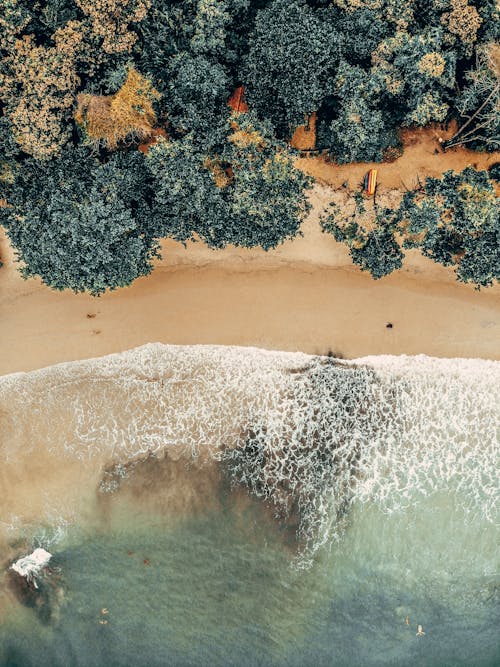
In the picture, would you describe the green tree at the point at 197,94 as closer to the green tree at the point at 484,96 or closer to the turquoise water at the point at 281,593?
the green tree at the point at 484,96

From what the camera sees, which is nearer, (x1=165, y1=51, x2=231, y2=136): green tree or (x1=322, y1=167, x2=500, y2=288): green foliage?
(x1=165, y1=51, x2=231, y2=136): green tree

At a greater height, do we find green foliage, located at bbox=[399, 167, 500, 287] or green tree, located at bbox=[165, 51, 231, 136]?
green tree, located at bbox=[165, 51, 231, 136]

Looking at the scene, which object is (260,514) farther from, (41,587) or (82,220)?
(82,220)

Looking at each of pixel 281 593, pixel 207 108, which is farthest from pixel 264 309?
pixel 281 593

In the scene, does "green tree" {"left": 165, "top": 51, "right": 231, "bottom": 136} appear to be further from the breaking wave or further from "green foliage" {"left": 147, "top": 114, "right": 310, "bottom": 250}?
the breaking wave

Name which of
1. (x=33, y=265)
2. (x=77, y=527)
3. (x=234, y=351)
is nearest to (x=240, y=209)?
(x=234, y=351)

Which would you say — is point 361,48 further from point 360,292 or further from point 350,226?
point 360,292

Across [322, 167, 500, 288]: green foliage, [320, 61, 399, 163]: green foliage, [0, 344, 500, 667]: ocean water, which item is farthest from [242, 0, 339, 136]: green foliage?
[0, 344, 500, 667]: ocean water
